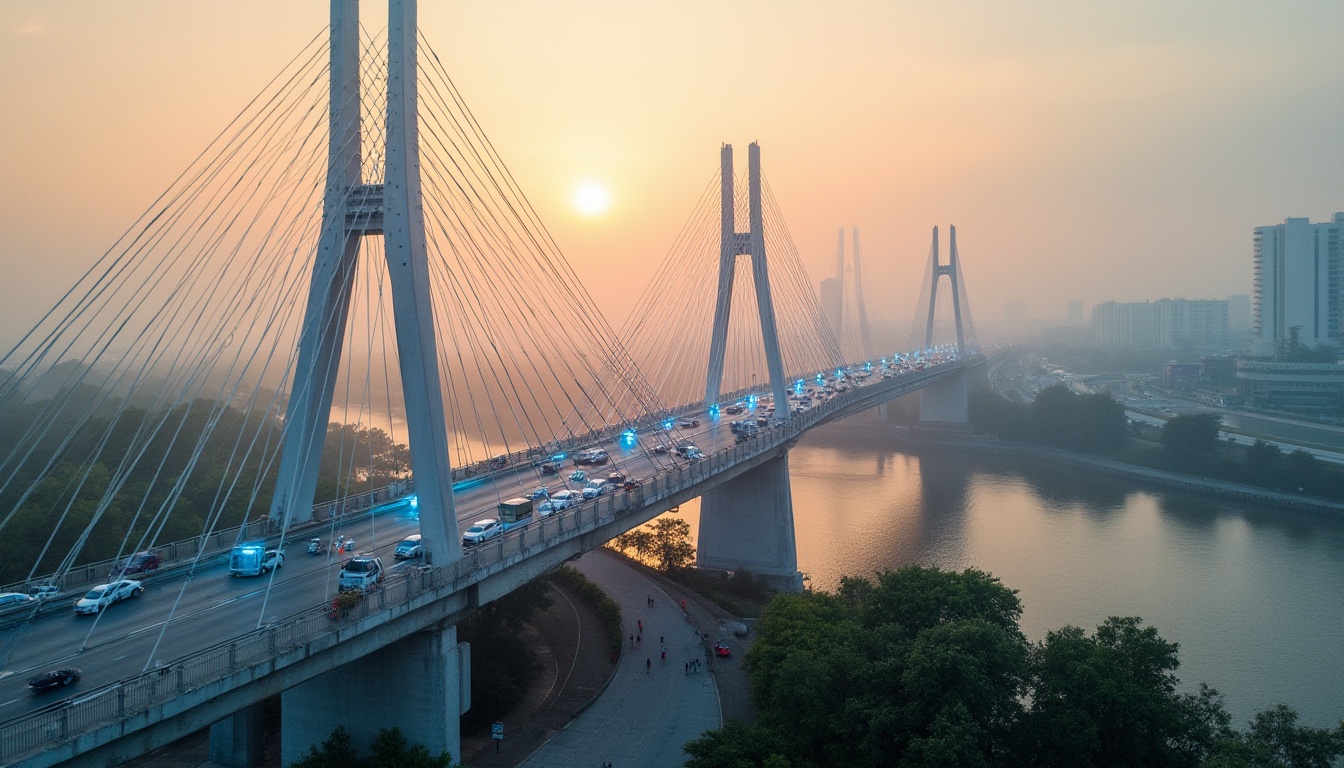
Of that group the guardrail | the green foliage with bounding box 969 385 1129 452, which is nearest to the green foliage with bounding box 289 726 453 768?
the guardrail

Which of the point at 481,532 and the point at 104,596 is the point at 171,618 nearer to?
the point at 104,596

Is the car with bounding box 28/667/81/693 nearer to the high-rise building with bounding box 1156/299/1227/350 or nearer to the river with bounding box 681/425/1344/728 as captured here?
the river with bounding box 681/425/1344/728

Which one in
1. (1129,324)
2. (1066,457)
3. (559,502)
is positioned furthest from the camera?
(1129,324)

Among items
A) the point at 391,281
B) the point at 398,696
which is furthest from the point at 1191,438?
the point at 391,281

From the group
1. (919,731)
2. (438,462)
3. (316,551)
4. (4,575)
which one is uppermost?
(438,462)

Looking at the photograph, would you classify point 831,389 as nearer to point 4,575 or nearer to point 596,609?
point 596,609

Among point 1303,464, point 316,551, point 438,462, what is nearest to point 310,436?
point 316,551
